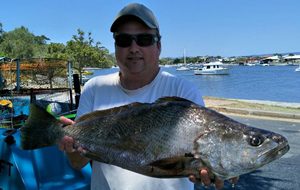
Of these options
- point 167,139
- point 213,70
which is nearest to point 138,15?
point 167,139

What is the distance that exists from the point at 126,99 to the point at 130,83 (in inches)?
4.4

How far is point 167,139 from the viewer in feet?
7.62

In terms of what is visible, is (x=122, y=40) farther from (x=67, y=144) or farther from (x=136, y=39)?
(x=67, y=144)

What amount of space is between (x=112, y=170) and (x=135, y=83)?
1.90 ft

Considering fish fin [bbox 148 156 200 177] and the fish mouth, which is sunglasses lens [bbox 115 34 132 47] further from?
the fish mouth

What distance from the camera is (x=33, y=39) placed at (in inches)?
3521

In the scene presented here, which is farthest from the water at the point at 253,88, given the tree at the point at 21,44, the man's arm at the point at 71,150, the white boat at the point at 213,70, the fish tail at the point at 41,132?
the white boat at the point at 213,70

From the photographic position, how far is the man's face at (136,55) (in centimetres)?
277

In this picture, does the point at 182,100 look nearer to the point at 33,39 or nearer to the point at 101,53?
the point at 101,53

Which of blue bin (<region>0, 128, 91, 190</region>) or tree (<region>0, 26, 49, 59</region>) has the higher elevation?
tree (<region>0, 26, 49, 59</region>)

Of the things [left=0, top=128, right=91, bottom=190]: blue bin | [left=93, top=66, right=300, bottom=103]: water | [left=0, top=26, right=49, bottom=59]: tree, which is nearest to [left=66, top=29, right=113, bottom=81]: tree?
[left=93, top=66, right=300, bottom=103]: water

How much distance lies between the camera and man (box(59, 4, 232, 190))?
8.85 feet

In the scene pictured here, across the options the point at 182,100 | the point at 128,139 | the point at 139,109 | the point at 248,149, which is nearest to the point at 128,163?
the point at 128,139

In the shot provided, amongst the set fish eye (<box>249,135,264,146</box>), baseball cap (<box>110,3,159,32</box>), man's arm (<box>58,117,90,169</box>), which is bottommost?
man's arm (<box>58,117,90,169</box>)
